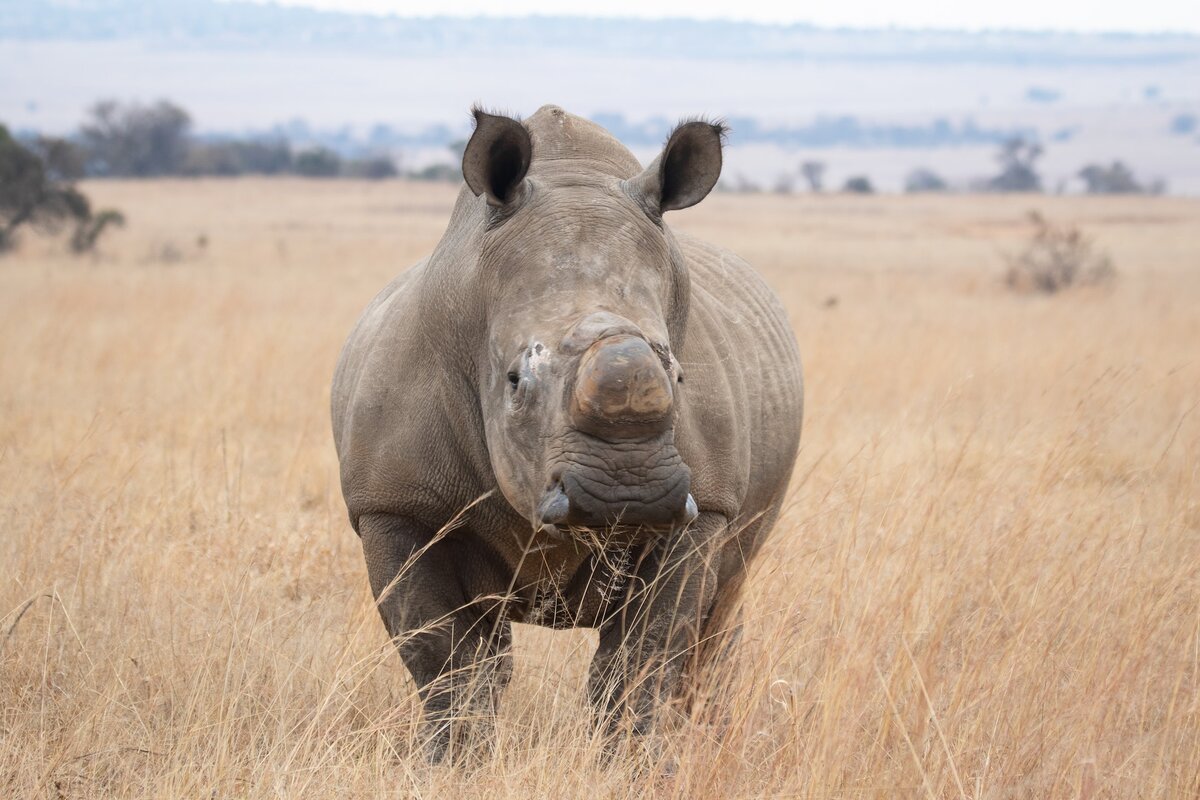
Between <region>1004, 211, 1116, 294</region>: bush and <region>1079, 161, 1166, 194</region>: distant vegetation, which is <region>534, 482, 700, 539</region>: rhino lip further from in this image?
<region>1079, 161, 1166, 194</region>: distant vegetation

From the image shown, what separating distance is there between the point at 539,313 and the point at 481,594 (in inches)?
40.5

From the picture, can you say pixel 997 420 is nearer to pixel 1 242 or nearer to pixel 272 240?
pixel 1 242

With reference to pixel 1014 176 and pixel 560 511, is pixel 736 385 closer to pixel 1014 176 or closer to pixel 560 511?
pixel 560 511

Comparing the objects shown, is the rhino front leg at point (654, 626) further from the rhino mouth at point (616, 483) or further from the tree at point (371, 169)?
the tree at point (371, 169)

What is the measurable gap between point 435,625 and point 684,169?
4.47ft

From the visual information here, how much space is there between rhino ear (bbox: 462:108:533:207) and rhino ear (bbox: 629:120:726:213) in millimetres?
294

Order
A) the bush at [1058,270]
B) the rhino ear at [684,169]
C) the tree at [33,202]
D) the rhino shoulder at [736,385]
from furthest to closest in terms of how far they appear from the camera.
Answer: the tree at [33,202]
the bush at [1058,270]
the rhino shoulder at [736,385]
the rhino ear at [684,169]

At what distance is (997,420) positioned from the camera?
31.5ft

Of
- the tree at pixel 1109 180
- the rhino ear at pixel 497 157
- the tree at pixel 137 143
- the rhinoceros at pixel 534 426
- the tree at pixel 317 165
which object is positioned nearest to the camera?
the rhinoceros at pixel 534 426

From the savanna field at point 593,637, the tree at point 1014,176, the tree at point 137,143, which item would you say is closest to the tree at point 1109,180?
the tree at point 1014,176

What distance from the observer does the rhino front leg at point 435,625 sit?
3729 mm

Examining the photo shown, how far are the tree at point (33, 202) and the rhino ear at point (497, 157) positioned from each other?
19539 millimetres

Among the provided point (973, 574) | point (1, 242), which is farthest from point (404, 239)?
point (973, 574)

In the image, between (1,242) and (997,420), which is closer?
(997,420)
